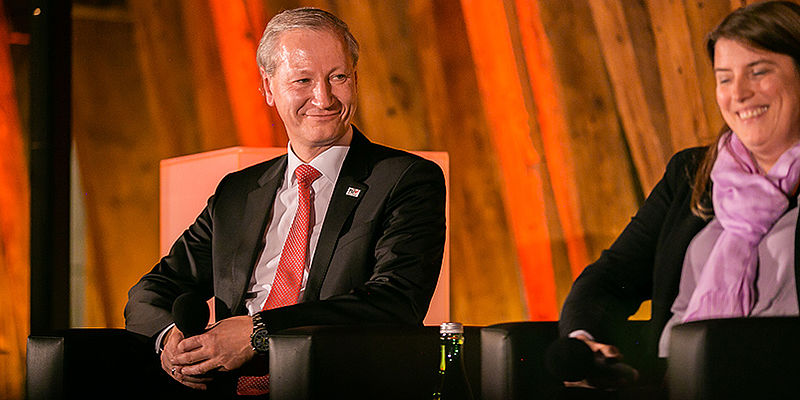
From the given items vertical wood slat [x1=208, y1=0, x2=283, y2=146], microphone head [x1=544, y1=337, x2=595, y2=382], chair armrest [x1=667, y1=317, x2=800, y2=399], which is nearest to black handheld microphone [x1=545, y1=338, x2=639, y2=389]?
microphone head [x1=544, y1=337, x2=595, y2=382]

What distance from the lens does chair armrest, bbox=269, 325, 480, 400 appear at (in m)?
2.11

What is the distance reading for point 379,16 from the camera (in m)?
4.97

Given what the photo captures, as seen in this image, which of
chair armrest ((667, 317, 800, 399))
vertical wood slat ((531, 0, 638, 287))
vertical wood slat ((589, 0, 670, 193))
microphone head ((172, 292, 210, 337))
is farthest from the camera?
vertical wood slat ((531, 0, 638, 287))

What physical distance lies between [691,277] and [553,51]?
2331mm

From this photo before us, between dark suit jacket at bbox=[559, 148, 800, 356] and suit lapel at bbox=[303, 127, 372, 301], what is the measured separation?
0.61 m

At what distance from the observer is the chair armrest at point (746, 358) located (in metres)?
1.74

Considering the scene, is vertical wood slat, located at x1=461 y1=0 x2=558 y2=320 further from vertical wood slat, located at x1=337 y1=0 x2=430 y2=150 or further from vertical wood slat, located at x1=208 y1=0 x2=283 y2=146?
vertical wood slat, located at x1=208 y1=0 x2=283 y2=146

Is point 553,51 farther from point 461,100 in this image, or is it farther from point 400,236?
point 400,236

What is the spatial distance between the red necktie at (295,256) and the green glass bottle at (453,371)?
2.00 ft

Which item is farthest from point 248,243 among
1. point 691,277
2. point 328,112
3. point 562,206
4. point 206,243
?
point 562,206

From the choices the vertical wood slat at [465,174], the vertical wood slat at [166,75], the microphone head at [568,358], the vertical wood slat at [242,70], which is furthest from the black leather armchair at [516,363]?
the vertical wood slat at [166,75]

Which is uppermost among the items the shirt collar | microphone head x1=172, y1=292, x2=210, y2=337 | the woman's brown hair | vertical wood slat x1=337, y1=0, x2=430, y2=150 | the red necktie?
vertical wood slat x1=337, y1=0, x2=430, y2=150

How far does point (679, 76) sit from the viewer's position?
4293mm

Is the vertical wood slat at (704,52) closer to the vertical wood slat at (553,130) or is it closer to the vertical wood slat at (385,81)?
the vertical wood slat at (553,130)
